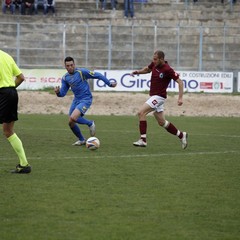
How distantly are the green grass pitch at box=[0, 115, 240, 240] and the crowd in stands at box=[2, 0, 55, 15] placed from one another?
23.3 meters

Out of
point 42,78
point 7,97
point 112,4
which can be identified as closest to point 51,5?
point 112,4

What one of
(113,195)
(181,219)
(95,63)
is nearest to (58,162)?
(113,195)

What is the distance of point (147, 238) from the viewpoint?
344 inches

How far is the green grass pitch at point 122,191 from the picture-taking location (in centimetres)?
919

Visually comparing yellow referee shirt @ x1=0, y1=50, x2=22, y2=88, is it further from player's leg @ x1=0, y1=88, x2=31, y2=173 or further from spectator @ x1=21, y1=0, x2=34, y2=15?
spectator @ x1=21, y1=0, x2=34, y2=15

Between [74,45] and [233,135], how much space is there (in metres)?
19.2

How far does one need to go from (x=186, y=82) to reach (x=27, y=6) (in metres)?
11.1

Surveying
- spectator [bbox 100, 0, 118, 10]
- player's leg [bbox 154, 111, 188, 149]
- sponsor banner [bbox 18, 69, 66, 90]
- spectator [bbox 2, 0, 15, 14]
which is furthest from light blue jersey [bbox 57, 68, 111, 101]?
spectator [bbox 100, 0, 118, 10]

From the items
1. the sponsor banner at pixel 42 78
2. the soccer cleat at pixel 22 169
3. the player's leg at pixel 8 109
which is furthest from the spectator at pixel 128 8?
the player's leg at pixel 8 109

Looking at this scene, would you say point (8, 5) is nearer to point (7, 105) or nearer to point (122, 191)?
point (7, 105)

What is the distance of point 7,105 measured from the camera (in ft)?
42.2

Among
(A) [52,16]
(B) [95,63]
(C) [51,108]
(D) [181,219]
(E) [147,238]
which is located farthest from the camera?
(A) [52,16]

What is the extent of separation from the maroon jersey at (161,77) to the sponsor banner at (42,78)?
1734 cm

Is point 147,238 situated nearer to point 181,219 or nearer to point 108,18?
point 181,219
